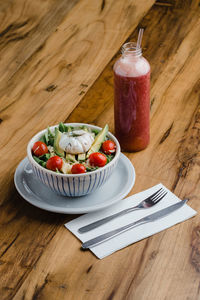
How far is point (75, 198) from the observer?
1.21 metres

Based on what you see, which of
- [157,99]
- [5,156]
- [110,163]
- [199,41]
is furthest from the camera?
[199,41]

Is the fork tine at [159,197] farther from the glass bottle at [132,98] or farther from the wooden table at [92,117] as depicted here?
the glass bottle at [132,98]

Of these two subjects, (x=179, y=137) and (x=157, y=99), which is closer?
(x=179, y=137)

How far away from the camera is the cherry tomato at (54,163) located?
114 centimetres

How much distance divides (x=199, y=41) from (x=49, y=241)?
1.18 metres

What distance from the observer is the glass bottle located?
1310 mm

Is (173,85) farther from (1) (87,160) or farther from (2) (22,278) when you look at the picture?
(2) (22,278)

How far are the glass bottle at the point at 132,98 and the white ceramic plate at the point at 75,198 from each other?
104 mm

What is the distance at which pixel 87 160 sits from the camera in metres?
1.18

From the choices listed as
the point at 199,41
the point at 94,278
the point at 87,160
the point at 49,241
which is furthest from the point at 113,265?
the point at 199,41

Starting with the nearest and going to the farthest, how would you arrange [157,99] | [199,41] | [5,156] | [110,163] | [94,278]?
[94,278] → [110,163] → [5,156] → [157,99] → [199,41]

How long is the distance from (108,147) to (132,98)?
7.8 inches

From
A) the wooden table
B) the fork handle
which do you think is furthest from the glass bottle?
the fork handle

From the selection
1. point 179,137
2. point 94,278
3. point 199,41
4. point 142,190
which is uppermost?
point 94,278
